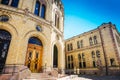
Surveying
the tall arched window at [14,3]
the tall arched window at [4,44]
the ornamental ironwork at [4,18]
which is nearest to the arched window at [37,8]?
the tall arched window at [14,3]

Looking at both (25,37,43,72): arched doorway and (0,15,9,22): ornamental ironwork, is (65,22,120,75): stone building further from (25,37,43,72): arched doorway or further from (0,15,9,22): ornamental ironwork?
(0,15,9,22): ornamental ironwork

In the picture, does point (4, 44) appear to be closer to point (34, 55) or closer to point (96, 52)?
point (34, 55)

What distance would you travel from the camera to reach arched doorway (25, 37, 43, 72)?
1077cm

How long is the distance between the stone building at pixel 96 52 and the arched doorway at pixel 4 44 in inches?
700

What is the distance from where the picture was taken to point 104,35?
843 inches

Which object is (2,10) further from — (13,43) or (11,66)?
(11,66)

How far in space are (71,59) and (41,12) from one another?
1708 centimetres

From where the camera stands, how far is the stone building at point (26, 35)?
31.2 feet

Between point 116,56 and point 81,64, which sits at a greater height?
point 116,56

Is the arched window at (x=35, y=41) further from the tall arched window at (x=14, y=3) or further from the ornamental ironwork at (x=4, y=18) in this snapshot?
the tall arched window at (x=14, y=3)

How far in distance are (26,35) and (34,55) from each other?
8.07 feet

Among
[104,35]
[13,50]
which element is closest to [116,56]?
[104,35]

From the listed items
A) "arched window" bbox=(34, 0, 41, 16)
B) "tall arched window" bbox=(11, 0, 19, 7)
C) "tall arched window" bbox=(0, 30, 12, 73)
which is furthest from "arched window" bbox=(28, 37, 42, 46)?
"tall arched window" bbox=(11, 0, 19, 7)

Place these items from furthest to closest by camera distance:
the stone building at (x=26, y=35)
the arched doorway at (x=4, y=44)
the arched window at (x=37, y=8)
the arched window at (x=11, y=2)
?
the arched window at (x=37, y=8), the arched window at (x=11, y=2), the stone building at (x=26, y=35), the arched doorway at (x=4, y=44)
